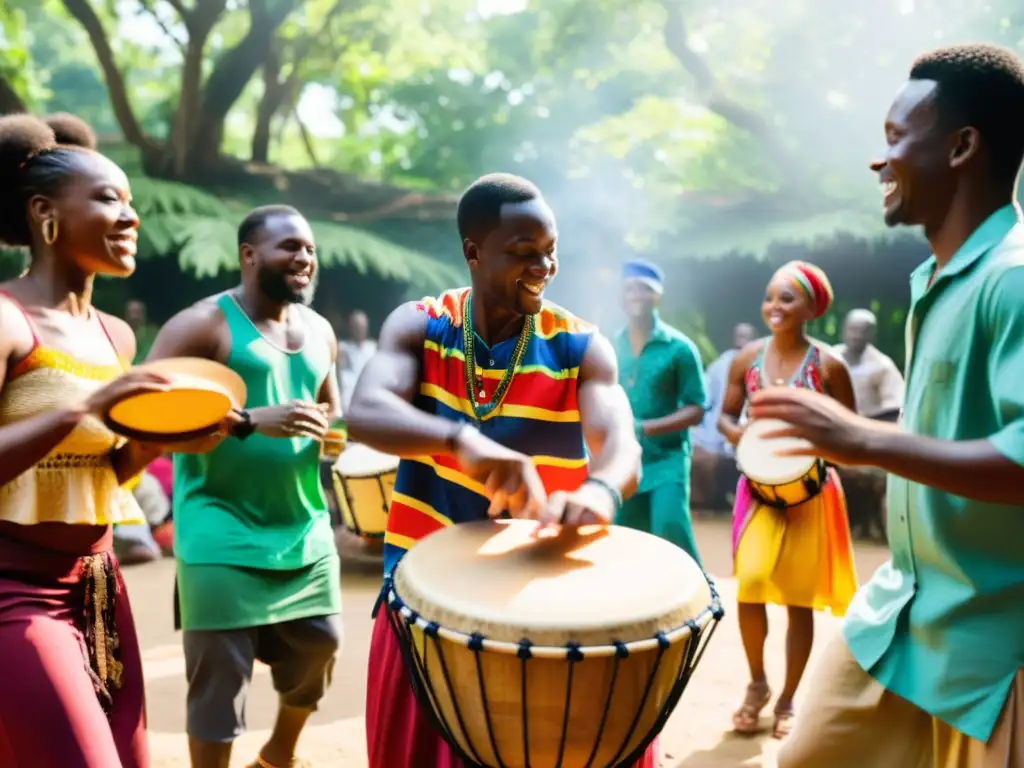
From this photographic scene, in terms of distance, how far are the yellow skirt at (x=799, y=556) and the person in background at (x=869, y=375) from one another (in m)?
5.29

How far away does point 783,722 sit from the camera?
14.6 feet

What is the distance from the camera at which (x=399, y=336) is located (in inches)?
94.8

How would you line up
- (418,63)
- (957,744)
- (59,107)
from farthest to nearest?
(59,107), (418,63), (957,744)

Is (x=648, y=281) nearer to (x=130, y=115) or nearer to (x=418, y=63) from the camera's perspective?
(x=130, y=115)

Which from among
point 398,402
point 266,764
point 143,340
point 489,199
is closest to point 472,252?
point 489,199

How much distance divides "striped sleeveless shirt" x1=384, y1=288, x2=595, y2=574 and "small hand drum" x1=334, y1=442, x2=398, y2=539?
2975mm

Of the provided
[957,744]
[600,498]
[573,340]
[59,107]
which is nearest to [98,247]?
[573,340]

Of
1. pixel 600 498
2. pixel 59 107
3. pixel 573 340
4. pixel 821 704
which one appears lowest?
pixel 59 107

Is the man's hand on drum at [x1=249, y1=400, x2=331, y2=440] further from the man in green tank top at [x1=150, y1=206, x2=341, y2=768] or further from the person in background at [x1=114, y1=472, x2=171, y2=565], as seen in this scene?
the person in background at [x1=114, y1=472, x2=171, y2=565]

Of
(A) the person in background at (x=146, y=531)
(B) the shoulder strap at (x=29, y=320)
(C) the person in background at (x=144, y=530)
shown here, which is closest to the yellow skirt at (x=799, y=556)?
(B) the shoulder strap at (x=29, y=320)

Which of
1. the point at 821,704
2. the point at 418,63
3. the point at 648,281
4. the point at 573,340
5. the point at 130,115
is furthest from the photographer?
the point at 418,63

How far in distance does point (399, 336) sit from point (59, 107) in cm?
2473

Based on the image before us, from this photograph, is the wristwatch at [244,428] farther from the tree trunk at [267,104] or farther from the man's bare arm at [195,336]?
the tree trunk at [267,104]

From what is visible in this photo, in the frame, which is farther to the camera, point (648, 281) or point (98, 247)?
point (648, 281)
